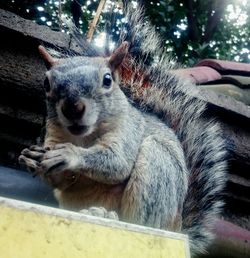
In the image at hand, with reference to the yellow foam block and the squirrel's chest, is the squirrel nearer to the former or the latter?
the squirrel's chest

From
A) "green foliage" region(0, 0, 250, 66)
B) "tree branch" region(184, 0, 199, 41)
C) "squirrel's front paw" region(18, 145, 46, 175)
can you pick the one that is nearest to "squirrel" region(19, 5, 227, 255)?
"squirrel's front paw" region(18, 145, 46, 175)

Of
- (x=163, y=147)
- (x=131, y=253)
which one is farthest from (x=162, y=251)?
(x=163, y=147)

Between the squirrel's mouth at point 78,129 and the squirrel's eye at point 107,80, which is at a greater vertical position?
the squirrel's eye at point 107,80

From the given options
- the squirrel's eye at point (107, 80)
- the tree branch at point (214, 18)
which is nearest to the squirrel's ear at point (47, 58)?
the squirrel's eye at point (107, 80)

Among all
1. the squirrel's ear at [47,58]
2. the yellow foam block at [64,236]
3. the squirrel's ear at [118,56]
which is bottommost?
the yellow foam block at [64,236]

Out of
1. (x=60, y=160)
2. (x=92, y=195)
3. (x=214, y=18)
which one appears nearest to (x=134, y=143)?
(x=92, y=195)

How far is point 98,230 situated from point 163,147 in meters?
0.57

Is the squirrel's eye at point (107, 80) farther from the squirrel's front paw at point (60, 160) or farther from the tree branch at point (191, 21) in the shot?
the tree branch at point (191, 21)

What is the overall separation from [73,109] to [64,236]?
1.22ft

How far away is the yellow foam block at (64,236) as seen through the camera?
0.70 meters

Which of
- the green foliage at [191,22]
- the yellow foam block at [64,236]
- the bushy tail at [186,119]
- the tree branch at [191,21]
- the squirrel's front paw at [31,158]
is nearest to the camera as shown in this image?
the yellow foam block at [64,236]

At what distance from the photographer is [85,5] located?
3.96m

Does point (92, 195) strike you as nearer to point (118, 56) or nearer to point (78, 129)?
point (78, 129)

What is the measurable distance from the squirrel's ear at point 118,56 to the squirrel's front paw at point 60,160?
0.25 m
